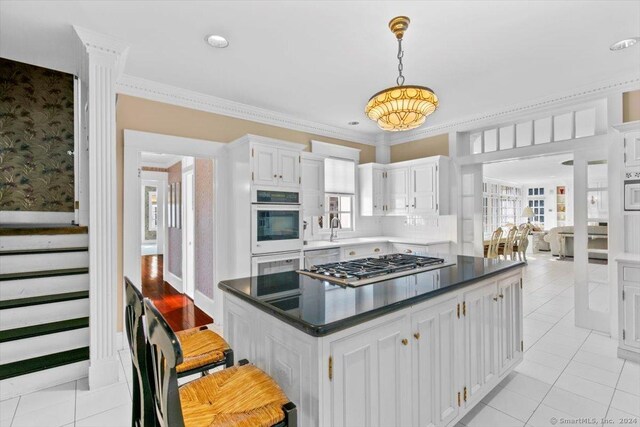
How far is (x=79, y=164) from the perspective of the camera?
355 cm

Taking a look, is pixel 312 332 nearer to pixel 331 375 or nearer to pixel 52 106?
pixel 331 375

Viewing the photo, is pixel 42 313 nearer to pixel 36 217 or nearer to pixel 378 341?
pixel 36 217

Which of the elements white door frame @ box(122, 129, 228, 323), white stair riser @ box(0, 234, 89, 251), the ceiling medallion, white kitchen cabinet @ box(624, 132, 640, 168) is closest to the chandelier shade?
the ceiling medallion

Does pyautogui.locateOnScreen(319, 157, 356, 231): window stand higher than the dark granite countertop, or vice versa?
pyautogui.locateOnScreen(319, 157, 356, 231): window

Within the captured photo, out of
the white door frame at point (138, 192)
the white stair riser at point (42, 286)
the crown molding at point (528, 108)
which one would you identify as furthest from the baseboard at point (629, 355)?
the white stair riser at point (42, 286)

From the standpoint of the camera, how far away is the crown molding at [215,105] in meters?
3.33

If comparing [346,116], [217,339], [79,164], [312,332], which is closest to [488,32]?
[346,116]

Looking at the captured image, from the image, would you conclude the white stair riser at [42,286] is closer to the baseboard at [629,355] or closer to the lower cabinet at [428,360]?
the lower cabinet at [428,360]

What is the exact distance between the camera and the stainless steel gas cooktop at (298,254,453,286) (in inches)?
76.5

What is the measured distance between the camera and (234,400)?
1.28 meters

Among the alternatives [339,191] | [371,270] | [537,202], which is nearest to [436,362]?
[371,270]

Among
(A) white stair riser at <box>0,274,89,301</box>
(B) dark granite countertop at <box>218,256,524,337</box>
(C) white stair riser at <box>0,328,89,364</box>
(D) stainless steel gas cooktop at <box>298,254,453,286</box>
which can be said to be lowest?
(C) white stair riser at <box>0,328,89,364</box>

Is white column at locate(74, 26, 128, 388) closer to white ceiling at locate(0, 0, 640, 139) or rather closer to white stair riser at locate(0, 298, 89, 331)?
white ceiling at locate(0, 0, 640, 139)

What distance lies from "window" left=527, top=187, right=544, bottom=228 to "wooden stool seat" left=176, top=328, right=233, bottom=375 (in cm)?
1397
